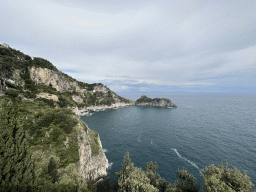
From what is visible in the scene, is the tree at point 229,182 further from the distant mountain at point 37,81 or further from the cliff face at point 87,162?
the distant mountain at point 37,81

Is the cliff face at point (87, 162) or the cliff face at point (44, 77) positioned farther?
the cliff face at point (44, 77)

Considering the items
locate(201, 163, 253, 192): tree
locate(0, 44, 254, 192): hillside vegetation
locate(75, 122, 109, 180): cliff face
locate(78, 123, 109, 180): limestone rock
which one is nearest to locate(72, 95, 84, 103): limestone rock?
locate(0, 44, 254, 192): hillside vegetation

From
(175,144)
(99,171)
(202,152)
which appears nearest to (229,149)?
(202,152)

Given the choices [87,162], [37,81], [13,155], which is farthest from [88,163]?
[37,81]

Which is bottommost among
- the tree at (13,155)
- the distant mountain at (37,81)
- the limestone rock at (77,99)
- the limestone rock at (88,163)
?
the limestone rock at (88,163)

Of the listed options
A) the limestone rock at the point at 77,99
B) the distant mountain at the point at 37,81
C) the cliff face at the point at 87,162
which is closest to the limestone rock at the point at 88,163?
the cliff face at the point at 87,162

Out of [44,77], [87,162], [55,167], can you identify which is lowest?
[87,162]

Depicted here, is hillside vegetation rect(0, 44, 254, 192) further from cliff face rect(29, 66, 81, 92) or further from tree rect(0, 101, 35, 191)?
cliff face rect(29, 66, 81, 92)

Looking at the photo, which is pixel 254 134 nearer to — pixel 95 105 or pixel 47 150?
pixel 47 150

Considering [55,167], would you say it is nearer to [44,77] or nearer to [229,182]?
[229,182]
